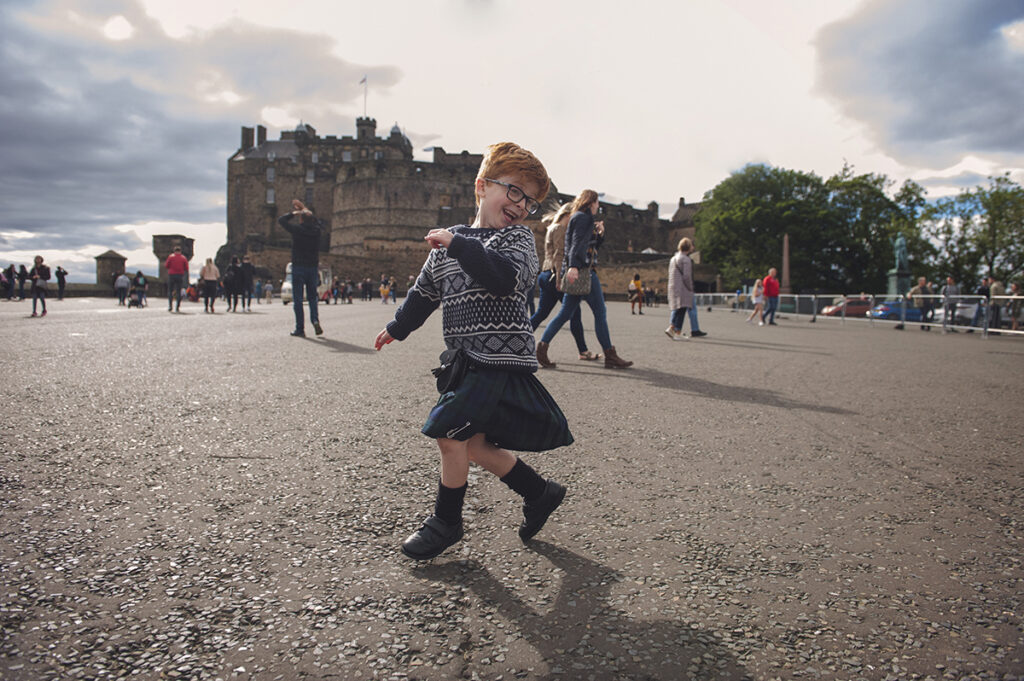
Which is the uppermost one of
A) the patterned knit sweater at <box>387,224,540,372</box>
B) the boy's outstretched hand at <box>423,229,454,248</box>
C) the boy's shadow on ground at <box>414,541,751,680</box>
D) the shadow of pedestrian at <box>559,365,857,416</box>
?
the boy's outstretched hand at <box>423,229,454,248</box>

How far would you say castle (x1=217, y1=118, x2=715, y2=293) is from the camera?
58156mm

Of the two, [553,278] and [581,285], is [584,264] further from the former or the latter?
[553,278]

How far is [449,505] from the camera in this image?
2.03 metres

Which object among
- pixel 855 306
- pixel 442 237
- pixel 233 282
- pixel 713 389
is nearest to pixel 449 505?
pixel 442 237

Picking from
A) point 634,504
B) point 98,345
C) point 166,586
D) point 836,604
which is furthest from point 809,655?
point 98,345

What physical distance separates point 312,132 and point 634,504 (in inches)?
3216

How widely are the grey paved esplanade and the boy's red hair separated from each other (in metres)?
1.15

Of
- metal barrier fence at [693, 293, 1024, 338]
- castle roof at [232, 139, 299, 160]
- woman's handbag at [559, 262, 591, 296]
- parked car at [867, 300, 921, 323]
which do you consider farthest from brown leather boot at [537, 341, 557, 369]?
castle roof at [232, 139, 299, 160]

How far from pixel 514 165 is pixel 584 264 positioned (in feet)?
13.4

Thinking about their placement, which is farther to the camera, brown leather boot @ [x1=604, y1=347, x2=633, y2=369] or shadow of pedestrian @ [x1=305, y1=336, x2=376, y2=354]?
shadow of pedestrian @ [x1=305, y1=336, x2=376, y2=354]

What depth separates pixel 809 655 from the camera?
58.9 inches

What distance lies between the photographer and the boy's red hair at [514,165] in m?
2.17

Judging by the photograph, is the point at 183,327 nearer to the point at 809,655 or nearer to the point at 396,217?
the point at 809,655

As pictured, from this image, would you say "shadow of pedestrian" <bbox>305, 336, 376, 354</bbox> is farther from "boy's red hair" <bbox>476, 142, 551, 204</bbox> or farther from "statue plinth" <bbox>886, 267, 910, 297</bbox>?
"statue plinth" <bbox>886, 267, 910, 297</bbox>
